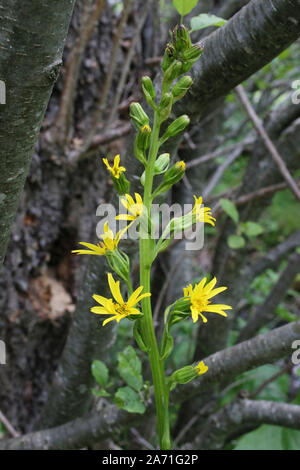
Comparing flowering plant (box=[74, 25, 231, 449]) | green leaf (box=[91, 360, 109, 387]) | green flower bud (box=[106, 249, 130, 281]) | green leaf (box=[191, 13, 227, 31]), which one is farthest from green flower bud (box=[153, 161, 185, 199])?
green leaf (box=[91, 360, 109, 387])

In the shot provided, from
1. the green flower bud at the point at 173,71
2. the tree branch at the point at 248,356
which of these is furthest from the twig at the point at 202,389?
the green flower bud at the point at 173,71

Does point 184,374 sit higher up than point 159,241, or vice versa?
point 159,241

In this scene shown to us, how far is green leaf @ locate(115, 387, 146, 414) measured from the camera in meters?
0.95

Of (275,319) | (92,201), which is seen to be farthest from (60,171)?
(275,319)

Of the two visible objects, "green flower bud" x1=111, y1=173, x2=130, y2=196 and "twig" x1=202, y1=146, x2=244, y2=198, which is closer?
"green flower bud" x1=111, y1=173, x2=130, y2=196

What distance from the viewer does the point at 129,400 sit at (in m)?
0.97

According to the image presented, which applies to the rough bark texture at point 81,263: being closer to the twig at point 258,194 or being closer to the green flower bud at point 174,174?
the twig at point 258,194

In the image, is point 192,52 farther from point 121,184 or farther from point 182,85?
point 121,184

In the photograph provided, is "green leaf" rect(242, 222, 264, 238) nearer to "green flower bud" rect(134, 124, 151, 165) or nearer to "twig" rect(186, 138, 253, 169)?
"twig" rect(186, 138, 253, 169)

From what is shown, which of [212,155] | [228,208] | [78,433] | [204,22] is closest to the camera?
[204,22]

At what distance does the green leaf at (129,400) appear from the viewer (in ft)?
3.10

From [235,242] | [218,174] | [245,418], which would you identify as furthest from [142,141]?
[218,174]

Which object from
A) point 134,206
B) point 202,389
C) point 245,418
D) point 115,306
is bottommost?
point 245,418

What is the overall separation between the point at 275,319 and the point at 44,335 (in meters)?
1.31
